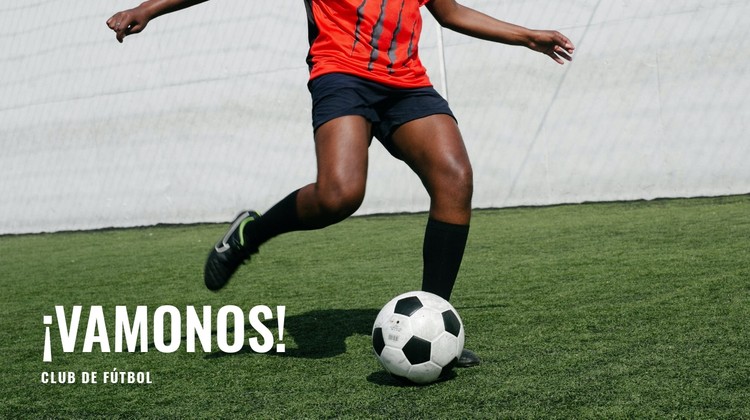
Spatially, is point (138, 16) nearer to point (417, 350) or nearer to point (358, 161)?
point (358, 161)

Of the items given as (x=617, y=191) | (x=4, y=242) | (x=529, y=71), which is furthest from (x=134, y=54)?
(x=617, y=191)

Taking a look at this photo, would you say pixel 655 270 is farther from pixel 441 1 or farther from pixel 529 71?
pixel 529 71

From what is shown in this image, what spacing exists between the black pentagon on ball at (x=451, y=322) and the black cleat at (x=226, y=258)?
3.12 feet

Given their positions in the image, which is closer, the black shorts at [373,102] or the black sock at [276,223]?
the black shorts at [373,102]

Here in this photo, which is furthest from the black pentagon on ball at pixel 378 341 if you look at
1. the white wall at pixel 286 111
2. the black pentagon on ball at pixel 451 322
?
the white wall at pixel 286 111

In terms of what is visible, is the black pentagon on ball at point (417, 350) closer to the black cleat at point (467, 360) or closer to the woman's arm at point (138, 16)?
the black cleat at point (467, 360)

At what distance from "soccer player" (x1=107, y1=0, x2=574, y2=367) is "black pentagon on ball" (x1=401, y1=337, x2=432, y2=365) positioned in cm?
52

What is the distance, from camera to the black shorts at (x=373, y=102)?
3.49 m

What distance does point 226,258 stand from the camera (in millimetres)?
3703

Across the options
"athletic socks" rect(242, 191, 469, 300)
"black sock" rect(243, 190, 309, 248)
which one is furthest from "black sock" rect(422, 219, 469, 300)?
"black sock" rect(243, 190, 309, 248)

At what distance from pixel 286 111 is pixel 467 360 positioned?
8.65 metres

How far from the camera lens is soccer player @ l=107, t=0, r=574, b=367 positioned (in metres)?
3.44

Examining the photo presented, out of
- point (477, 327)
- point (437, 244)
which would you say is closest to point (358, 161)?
point (437, 244)

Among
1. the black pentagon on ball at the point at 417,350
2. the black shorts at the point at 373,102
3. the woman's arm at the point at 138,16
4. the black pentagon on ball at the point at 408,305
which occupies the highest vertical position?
the woman's arm at the point at 138,16
